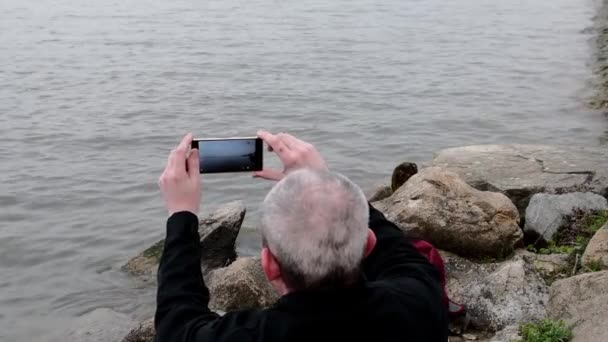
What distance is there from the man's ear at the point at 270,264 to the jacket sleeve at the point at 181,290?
0.26 meters

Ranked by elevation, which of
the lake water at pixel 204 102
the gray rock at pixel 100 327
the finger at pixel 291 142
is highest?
the finger at pixel 291 142

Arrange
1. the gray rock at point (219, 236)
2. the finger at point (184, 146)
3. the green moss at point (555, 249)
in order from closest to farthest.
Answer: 1. the finger at point (184, 146)
2. the green moss at point (555, 249)
3. the gray rock at point (219, 236)

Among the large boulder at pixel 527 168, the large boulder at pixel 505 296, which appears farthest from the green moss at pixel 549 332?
the large boulder at pixel 527 168

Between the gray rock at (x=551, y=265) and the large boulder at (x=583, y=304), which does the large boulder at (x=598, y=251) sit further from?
the large boulder at (x=583, y=304)

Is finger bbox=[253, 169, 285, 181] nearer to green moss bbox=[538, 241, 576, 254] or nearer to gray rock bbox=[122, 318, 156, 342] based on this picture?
gray rock bbox=[122, 318, 156, 342]

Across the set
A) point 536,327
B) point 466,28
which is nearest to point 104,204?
point 536,327

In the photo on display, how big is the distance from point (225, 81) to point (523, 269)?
39.4ft

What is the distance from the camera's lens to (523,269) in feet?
19.6

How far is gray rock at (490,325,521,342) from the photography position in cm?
525

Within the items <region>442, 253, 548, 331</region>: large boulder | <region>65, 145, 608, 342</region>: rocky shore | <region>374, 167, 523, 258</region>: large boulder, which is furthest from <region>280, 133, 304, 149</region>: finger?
<region>374, 167, 523, 258</region>: large boulder

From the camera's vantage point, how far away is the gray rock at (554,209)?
24.5 feet

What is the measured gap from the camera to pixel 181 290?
267 centimetres

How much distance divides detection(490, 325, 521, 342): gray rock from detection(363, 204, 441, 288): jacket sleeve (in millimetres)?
2431

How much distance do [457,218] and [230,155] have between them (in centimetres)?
410
